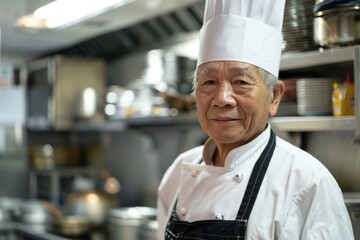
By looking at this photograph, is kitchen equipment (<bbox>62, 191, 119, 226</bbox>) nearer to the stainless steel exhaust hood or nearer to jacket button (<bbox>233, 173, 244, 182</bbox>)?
the stainless steel exhaust hood

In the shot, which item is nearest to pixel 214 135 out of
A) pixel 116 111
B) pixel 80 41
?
pixel 116 111

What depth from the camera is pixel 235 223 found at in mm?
1701

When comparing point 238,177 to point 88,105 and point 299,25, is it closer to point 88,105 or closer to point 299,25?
point 299,25

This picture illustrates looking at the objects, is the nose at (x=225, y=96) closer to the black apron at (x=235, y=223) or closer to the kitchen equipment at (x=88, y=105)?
the black apron at (x=235, y=223)

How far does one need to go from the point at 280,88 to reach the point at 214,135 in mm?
246

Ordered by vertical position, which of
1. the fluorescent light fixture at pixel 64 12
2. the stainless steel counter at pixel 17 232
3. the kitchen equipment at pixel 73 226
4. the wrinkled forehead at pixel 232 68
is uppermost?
the fluorescent light fixture at pixel 64 12

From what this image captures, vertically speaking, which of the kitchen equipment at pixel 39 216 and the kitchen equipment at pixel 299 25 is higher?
the kitchen equipment at pixel 299 25

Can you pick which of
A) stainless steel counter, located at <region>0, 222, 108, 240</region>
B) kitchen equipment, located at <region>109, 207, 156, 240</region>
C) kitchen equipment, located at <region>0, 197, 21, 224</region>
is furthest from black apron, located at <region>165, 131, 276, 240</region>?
kitchen equipment, located at <region>0, 197, 21, 224</region>

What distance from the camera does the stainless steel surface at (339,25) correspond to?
2010mm

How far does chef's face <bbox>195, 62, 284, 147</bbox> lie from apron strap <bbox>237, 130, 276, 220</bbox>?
3.0 inches

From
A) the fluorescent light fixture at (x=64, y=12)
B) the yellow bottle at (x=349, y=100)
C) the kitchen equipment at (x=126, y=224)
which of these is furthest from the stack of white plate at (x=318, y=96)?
the kitchen equipment at (x=126, y=224)

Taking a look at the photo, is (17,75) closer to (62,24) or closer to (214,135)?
(62,24)

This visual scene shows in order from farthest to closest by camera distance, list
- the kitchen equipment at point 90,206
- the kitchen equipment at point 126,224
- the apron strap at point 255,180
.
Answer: the kitchen equipment at point 90,206 → the kitchen equipment at point 126,224 → the apron strap at point 255,180

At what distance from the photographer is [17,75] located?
20.2 feet
